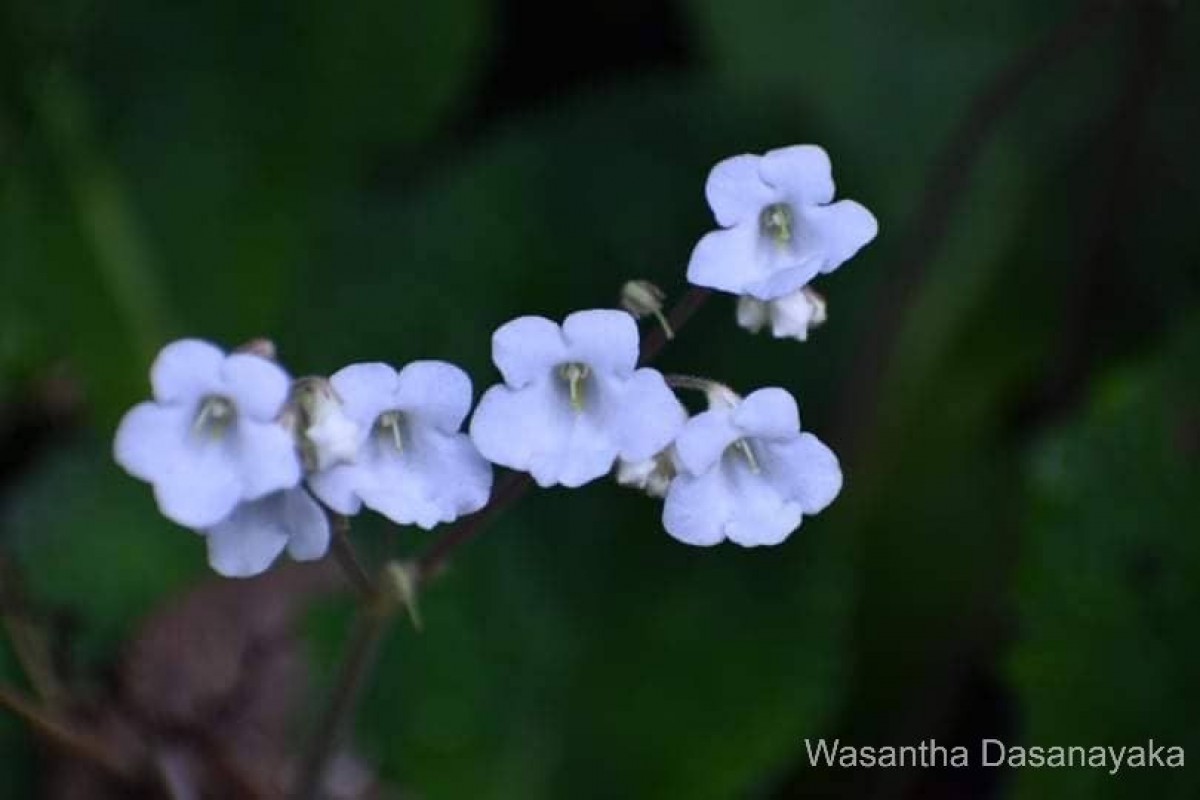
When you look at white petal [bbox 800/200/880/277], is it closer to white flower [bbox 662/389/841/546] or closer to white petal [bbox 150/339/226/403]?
white flower [bbox 662/389/841/546]

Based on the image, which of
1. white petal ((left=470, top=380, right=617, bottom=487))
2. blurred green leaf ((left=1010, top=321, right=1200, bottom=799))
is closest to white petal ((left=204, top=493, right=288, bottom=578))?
white petal ((left=470, top=380, right=617, bottom=487))

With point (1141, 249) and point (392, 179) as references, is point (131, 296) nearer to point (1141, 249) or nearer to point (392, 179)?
point (392, 179)

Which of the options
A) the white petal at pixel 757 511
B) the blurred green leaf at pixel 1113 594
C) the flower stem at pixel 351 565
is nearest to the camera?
the white petal at pixel 757 511

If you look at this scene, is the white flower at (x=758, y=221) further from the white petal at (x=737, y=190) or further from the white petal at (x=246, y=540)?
the white petal at (x=246, y=540)

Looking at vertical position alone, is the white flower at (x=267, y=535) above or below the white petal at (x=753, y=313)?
below

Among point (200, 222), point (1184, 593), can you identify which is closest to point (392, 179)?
point (200, 222)

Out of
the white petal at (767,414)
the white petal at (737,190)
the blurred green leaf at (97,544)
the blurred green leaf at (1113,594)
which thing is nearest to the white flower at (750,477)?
the white petal at (767,414)

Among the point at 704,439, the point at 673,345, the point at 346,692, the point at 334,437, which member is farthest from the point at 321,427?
the point at 673,345
